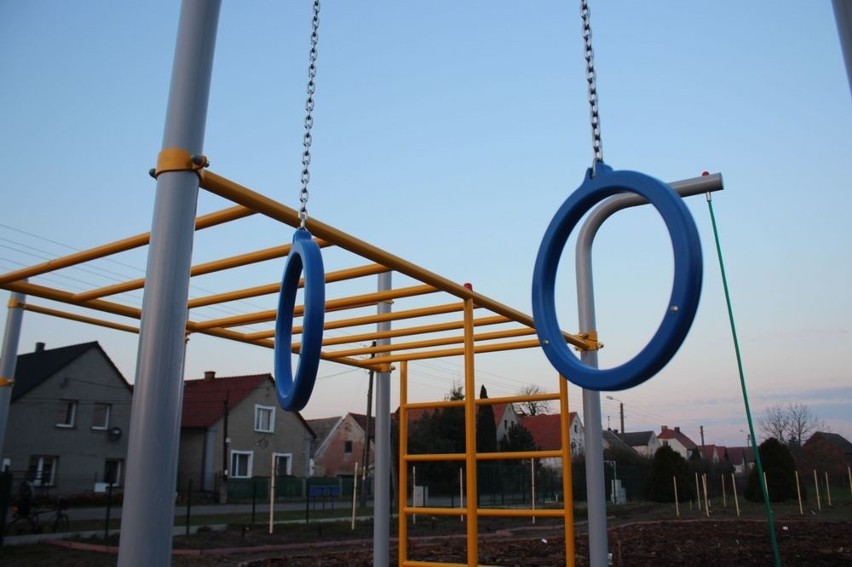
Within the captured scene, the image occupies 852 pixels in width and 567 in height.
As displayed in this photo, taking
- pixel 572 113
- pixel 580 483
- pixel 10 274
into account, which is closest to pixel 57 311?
pixel 10 274

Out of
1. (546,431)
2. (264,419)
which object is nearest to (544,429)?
(546,431)

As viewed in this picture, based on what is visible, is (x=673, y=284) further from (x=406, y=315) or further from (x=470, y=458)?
(x=406, y=315)

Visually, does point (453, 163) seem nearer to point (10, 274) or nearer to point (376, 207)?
point (376, 207)

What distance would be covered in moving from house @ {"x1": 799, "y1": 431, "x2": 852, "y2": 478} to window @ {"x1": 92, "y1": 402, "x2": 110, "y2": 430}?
29636mm

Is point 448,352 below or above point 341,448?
below

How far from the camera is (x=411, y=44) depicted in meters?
5.96

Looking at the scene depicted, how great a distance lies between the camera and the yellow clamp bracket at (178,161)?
2264mm

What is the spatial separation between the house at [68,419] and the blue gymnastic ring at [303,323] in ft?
79.8

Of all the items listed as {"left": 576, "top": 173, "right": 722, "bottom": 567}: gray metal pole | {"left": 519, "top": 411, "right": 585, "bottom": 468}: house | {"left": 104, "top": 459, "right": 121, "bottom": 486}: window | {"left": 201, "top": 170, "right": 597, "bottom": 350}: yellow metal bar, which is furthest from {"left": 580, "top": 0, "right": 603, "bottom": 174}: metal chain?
{"left": 519, "top": 411, "right": 585, "bottom": 468}: house

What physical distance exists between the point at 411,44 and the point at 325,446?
47266 mm

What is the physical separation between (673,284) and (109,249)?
8.68 ft

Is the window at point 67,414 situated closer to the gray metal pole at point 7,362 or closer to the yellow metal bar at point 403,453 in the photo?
the gray metal pole at point 7,362

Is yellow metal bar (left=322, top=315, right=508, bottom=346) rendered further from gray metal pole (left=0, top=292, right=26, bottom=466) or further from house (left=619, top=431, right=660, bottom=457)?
house (left=619, top=431, right=660, bottom=457)

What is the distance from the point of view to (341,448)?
50.6m
